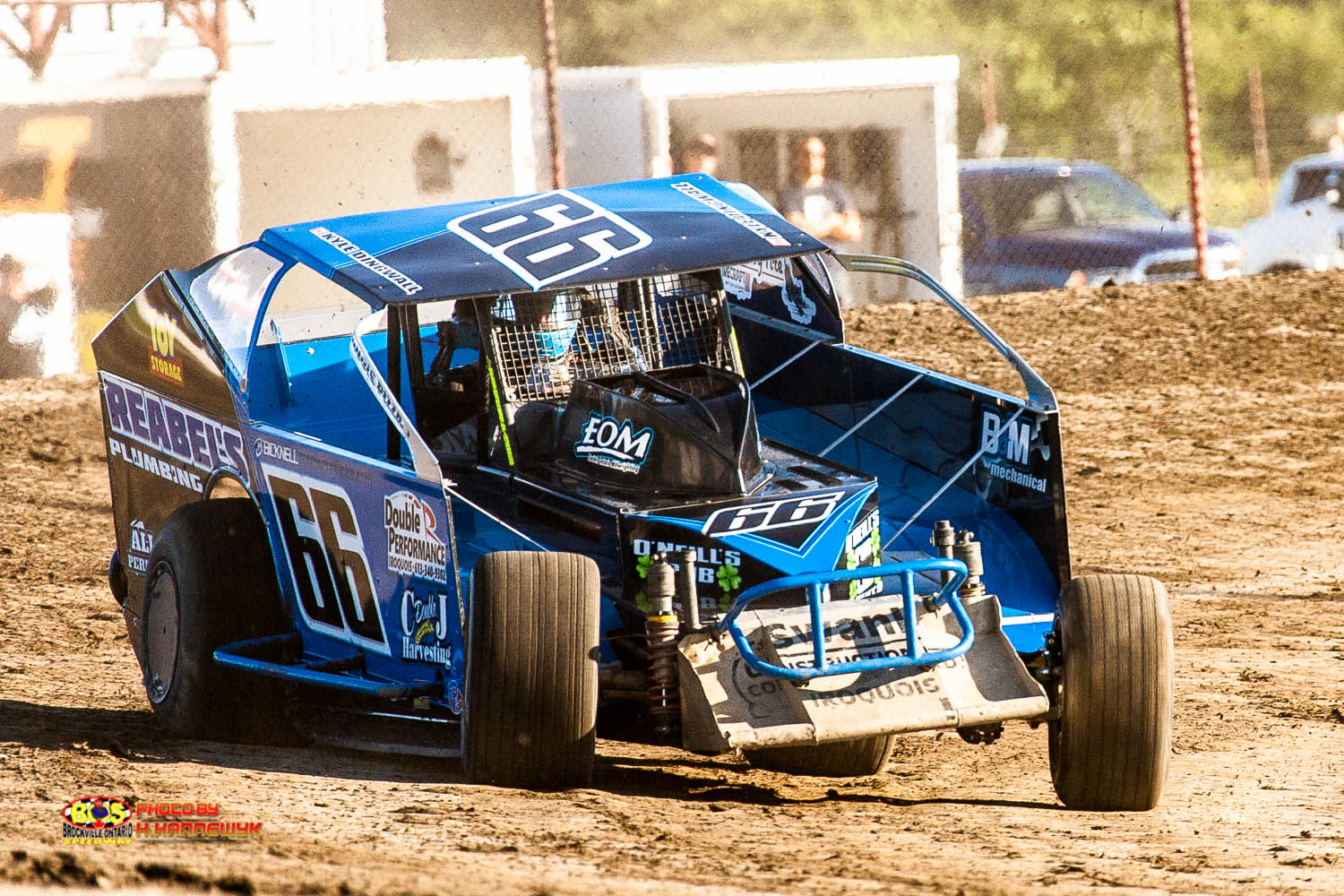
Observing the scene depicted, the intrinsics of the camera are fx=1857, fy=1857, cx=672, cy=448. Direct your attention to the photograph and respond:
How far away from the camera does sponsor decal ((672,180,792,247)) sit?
5.83 meters

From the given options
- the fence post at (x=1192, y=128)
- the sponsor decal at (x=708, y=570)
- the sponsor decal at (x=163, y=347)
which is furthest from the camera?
the fence post at (x=1192, y=128)

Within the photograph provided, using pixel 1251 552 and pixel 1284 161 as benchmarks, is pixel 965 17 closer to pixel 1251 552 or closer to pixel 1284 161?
pixel 1284 161

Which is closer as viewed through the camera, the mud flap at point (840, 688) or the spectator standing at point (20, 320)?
the mud flap at point (840, 688)

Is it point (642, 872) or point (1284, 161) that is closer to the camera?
point (642, 872)

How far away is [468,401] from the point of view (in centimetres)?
614

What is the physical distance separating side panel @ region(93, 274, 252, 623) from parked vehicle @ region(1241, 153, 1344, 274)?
11233mm

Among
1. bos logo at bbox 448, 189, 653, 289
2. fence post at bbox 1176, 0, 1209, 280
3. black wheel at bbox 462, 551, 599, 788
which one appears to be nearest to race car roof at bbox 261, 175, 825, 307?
bos logo at bbox 448, 189, 653, 289

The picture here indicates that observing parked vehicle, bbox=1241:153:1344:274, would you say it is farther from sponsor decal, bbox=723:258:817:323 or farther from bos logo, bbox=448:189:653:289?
bos logo, bbox=448:189:653:289

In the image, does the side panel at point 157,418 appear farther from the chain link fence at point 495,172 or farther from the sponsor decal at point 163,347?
the chain link fence at point 495,172

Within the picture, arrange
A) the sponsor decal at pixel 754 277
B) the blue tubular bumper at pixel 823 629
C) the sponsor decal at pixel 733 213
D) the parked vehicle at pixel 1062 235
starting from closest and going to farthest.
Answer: the blue tubular bumper at pixel 823 629, the sponsor decal at pixel 733 213, the sponsor decal at pixel 754 277, the parked vehicle at pixel 1062 235

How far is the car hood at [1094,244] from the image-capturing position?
15.2 meters

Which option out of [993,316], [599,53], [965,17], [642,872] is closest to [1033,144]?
[965,17]

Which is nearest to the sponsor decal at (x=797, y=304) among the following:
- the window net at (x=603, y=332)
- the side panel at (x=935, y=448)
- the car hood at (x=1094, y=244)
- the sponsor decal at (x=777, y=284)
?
the sponsor decal at (x=777, y=284)

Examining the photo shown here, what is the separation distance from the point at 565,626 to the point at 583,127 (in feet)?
31.2
